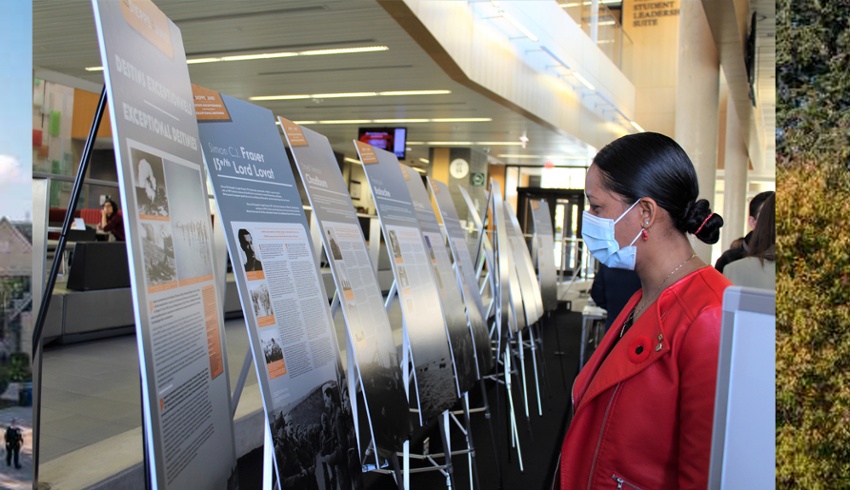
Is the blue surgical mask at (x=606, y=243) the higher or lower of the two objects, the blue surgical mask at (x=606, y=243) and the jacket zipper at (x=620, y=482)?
the higher

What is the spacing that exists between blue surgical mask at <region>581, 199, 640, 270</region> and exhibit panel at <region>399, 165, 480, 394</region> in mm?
1855

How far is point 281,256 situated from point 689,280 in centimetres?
131

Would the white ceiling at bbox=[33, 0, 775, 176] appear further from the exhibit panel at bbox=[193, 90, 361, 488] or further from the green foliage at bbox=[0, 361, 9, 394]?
the green foliage at bbox=[0, 361, 9, 394]

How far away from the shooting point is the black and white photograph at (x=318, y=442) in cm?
196

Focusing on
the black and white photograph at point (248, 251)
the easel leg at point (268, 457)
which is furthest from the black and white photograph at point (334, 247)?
the easel leg at point (268, 457)

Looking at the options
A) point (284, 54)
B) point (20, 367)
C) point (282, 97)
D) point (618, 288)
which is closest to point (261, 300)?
point (20, 367)

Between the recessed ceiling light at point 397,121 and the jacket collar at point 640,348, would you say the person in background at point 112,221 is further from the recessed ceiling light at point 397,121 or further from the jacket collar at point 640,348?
the recessed ceiling light at point 397,121

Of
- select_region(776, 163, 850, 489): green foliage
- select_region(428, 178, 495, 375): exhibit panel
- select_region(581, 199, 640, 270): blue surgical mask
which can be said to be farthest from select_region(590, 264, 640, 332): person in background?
select_region(776, 163, 850, 489): green foliage

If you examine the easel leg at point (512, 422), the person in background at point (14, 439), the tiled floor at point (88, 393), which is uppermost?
the person in background at point (14, 439)

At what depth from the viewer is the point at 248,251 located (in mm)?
2031

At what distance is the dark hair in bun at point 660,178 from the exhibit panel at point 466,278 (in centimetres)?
270

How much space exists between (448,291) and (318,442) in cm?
193

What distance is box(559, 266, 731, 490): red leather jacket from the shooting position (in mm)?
1238

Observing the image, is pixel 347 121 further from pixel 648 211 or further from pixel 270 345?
pixel 648 211
